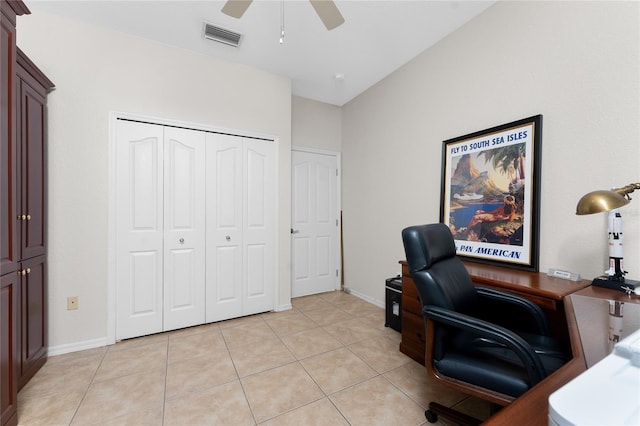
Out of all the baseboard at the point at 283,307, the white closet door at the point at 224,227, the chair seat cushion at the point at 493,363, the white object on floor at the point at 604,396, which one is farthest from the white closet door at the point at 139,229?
the white object on floor at the point at 604,396

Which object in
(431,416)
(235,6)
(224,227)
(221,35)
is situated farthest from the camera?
(224,227)

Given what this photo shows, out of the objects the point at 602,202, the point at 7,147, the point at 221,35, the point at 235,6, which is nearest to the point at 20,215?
the point at 7,147

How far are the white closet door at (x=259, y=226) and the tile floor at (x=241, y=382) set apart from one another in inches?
19.5

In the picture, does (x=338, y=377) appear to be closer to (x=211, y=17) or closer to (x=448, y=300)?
(x=448, y=300)

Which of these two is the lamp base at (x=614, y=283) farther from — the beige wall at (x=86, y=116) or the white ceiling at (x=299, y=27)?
the beige wall at (x=86, y=116)

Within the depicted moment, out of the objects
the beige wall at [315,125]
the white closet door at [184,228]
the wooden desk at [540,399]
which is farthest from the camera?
the beige wall at [315,125]

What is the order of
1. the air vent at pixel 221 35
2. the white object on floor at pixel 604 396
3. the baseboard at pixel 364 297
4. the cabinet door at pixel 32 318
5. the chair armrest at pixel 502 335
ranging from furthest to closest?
the baseboard at pixel 364 297 < the air vent at pixel 221 35 < the cabinet door at pixel 32 318 < the chair armrest at pixel 502 335 < the white object on floor at pixel 604 396

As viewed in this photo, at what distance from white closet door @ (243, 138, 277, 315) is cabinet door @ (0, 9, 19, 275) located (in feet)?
5.91

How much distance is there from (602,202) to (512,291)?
0.79 m

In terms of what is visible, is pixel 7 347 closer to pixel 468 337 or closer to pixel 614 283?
pixel 468 337

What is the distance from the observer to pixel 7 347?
148 cm

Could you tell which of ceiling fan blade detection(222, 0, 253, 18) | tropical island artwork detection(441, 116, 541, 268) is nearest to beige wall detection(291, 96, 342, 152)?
tropical island artwork detection(441, 116, 541, 268)

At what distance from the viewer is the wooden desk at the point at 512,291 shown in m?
1.46

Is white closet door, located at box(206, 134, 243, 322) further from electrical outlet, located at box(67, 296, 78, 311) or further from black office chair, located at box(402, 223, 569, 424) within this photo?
black office chair, located at box(402, 223, 569, 424)
